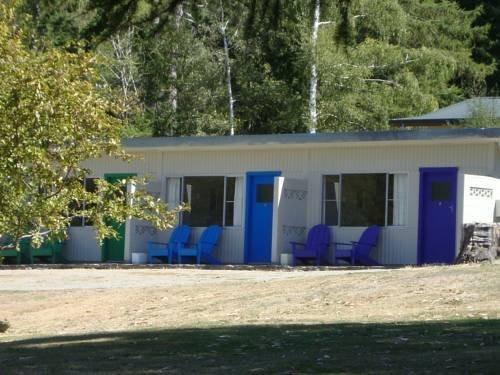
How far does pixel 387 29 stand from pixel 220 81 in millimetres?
6712

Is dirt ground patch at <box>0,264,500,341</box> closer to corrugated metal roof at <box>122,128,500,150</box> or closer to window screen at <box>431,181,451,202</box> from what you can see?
window screen at <box>431,181,451,202</box>

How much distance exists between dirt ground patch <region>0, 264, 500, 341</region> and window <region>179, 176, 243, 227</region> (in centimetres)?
555

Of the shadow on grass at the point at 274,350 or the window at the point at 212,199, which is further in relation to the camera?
the window at the point at 212,199

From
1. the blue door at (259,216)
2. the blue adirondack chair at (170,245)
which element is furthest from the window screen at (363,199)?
the blue adirondack chair at (170,245)

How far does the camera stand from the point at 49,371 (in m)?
12.2

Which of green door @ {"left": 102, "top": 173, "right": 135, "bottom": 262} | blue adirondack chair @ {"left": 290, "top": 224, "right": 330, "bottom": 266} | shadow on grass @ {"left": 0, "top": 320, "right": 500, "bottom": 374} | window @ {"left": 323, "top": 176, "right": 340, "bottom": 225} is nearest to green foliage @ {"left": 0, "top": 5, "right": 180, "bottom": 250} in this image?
shadow on grass @ {"left": 0, "top": 320, "right": 500, "bottom": 374}

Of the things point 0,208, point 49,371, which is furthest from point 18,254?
point 49,371

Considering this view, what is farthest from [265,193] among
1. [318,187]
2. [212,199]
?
[212,199]

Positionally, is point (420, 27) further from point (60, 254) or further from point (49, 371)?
point (49, 371)

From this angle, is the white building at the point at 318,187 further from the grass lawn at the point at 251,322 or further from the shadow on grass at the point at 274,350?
the shadow on grass at the point at 274,350

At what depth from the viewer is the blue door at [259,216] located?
30016mm

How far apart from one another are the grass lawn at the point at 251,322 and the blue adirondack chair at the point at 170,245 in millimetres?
3082

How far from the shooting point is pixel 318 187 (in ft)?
96.7

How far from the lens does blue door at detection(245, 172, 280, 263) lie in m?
30.0
